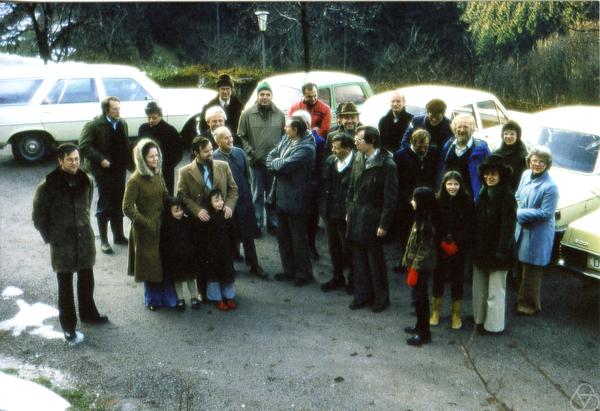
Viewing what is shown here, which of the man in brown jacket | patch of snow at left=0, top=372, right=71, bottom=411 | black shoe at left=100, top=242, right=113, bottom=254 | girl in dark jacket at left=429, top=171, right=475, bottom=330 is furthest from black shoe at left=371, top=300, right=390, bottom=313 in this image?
black shoe at left=100, top=242, right=113, bottom=254

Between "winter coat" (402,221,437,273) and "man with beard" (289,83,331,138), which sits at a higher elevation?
"man with beard" (289,83,331,138)

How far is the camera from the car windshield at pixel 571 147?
310 inches

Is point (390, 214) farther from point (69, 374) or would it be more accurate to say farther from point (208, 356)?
point (69, 374)

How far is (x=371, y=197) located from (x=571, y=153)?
326 centimetres

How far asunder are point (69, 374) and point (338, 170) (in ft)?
10.3

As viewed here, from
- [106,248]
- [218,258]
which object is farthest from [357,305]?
[106,248]

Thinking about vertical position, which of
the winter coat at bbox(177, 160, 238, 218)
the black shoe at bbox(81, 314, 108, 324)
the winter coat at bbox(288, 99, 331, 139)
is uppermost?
the winter coat at bbox(288, 99, 331, 139)

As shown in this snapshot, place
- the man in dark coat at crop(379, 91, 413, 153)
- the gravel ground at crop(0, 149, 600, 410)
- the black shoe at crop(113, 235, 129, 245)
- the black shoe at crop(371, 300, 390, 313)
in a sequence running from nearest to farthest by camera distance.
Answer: the gravel ground at crop(0, 149, 600, 410), the black shoe at crop(371, 300, 390, 313), the man in dark coat at crop(379, 91, 413, 153), the black shoe at crop(113, 235, 129, 245)

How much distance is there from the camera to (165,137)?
810cm

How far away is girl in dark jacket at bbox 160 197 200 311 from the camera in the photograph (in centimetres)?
638

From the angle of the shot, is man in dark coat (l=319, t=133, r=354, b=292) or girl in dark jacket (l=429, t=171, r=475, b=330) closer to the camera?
girl in dark jacket (l=429, t=171, r=475, b=330)

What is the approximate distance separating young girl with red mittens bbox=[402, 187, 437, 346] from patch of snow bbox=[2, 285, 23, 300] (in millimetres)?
4078

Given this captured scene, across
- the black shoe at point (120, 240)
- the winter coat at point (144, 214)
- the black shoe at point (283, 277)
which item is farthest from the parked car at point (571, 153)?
the black shoe at point (120, 240)

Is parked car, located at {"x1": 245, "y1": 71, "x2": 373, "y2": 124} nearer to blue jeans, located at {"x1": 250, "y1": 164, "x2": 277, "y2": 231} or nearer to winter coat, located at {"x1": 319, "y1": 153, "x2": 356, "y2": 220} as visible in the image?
blue jeans, located at {"x1": 250, "y1": 164, "x2": 277, "y2": 231}
